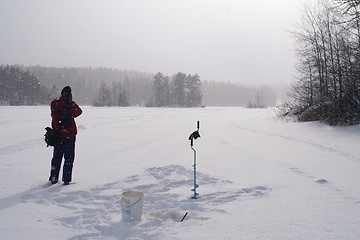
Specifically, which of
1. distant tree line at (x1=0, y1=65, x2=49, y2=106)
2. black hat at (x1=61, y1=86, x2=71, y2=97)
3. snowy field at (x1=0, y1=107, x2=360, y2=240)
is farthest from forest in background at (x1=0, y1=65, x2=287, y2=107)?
black hat at (x1=61, y1=86, x2=71, y2=97)

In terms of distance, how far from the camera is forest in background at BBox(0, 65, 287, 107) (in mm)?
75000

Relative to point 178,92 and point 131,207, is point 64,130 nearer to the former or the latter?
point 131,207

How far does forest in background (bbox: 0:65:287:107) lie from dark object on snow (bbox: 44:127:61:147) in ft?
209

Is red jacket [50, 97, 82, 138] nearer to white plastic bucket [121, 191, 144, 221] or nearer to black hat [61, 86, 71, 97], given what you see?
black hat [61, 86, 71, 97]

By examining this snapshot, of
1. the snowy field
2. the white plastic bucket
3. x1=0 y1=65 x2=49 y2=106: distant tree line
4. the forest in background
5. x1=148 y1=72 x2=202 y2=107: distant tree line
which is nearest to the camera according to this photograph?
the snowy field

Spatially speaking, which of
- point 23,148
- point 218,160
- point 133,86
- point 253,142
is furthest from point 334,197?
point 133,86

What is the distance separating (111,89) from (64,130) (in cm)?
10439

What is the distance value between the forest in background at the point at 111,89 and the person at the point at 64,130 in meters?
63.7

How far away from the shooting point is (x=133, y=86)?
379 ft

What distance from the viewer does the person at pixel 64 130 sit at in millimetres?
5480

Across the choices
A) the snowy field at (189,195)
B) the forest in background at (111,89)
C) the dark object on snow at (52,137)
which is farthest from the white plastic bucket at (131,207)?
the forest in background at (111,89)

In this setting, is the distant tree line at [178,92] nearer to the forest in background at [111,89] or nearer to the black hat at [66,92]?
the forest in background at [111,89]

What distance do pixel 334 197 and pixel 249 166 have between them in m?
2.55

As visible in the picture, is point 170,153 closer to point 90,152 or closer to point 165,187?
→ point 90,152
